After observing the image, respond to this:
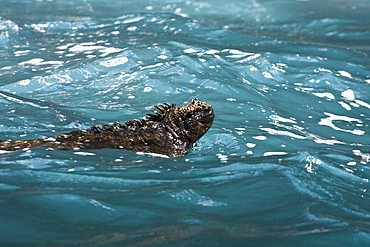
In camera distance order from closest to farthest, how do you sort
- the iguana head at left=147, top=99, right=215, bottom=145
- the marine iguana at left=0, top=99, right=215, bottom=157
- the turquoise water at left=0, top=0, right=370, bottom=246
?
the turquoise water at left=0, top=0, right=370, bottom=246
the marine iguana at left=0, top=99, right=215, bottom=157
the iguana head at left=147, top=99, right=215, bottom=145

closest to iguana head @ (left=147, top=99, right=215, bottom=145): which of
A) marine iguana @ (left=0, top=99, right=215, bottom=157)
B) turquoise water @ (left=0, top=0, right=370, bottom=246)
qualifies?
marine iguana @ (left=0, top=99, right=215, bottom=157)

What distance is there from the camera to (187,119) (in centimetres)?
566

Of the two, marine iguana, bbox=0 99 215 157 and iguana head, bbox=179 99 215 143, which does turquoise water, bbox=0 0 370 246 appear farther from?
iguana head, bbox=179 99 215 143

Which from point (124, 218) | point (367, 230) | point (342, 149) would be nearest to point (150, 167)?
point (124, 218)

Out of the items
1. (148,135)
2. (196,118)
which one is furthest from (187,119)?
(148,135)

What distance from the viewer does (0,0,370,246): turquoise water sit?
3834 mm

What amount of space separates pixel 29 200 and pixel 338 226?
7.39 feet

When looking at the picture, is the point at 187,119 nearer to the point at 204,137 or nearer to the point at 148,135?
the point at 148,135

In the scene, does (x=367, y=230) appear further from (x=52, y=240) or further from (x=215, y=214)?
(x=52, y=240)

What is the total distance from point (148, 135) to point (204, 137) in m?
1.25

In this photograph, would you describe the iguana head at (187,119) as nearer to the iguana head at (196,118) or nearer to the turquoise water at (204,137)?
the iguana head at (196,118)

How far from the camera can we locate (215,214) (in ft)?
13.2

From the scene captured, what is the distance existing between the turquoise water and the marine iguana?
130 mm

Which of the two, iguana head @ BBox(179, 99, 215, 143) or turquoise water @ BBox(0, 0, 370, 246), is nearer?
turquoise water @ BBox(0, 0, 370, 246)
